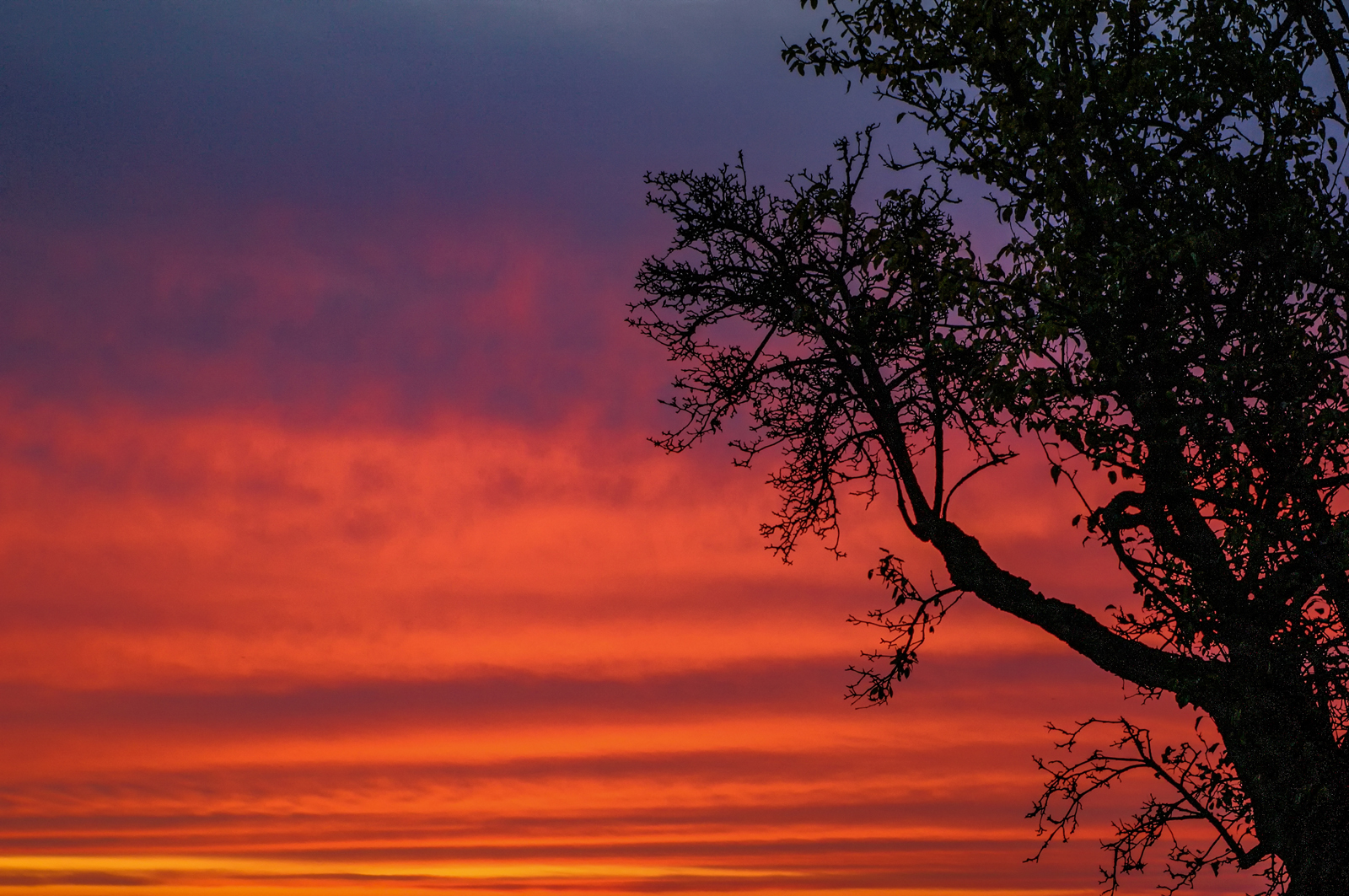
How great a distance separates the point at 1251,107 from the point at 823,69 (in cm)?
548

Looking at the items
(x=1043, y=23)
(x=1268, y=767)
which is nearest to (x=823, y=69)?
(x=1043, y=23)

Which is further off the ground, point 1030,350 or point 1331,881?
point 1030,350

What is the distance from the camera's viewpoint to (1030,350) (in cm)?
1396

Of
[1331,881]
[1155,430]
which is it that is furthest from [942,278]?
[1331,881]

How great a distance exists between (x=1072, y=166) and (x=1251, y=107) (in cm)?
256

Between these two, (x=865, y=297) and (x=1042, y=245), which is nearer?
(x=1042, y=245)

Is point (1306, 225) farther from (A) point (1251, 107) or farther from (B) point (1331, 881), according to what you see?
(B) point (1331, 881)

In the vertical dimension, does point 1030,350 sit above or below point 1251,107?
below

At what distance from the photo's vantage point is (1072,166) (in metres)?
14.7

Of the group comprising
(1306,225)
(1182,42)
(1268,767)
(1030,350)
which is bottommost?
(1268,767)

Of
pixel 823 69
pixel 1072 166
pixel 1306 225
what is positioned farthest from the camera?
pixel 823 69

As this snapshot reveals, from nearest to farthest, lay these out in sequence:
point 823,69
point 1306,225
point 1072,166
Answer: point 1306,225 < point 1072,166 < point 823,69

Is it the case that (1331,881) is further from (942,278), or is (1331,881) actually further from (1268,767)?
(942,278)

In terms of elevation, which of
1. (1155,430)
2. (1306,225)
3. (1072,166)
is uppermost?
(1072,166)
